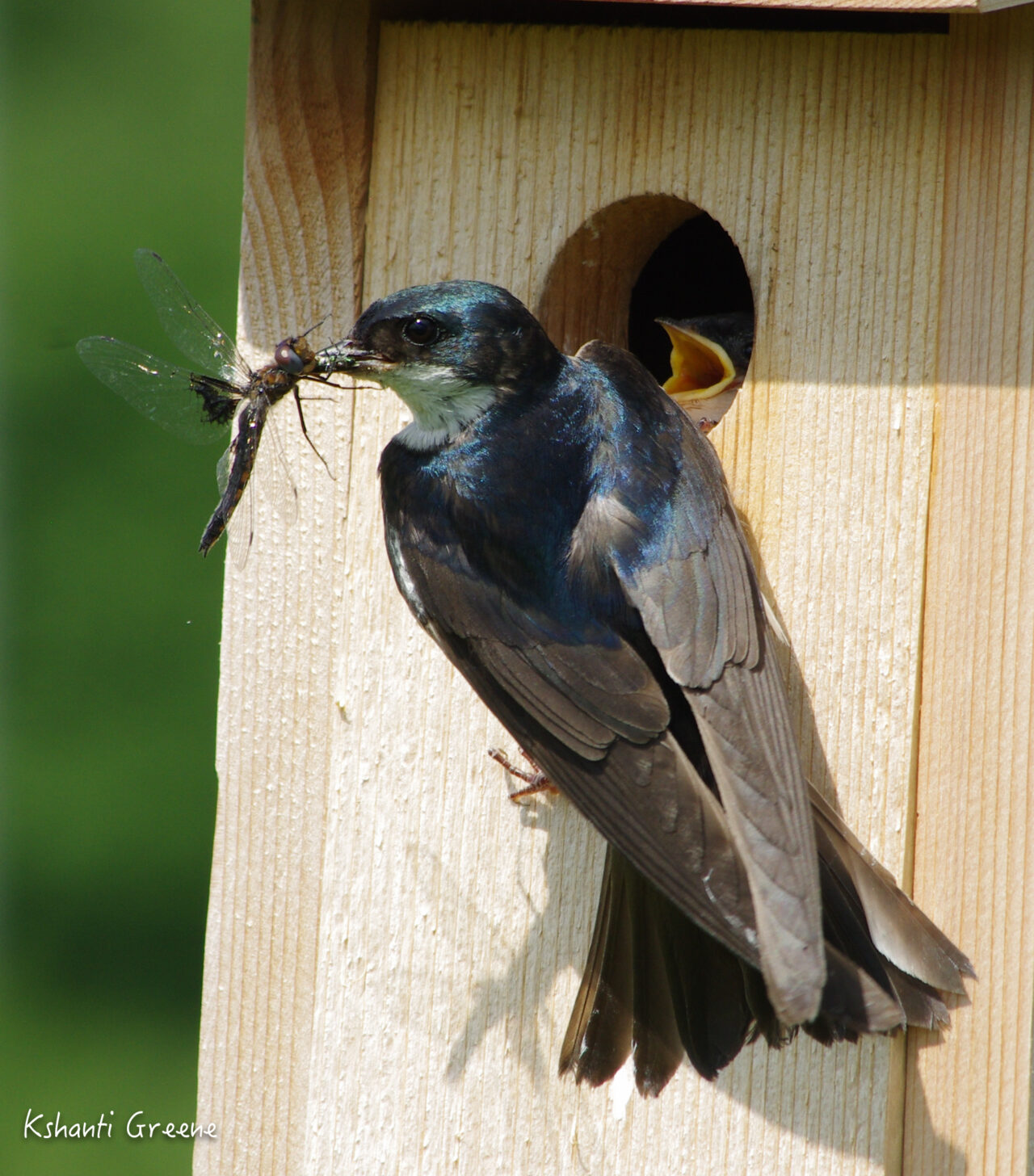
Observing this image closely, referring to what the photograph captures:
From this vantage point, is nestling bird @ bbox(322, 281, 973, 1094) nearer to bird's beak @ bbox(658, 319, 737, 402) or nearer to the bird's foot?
the bird's foot

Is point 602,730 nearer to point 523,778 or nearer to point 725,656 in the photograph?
point 725,656

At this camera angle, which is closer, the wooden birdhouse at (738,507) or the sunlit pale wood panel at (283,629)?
the wooden birdhouse at (738,507)

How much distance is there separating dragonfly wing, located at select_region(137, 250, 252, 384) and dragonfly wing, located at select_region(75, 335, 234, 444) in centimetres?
2

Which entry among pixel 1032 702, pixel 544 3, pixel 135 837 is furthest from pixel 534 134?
pixel 135 837

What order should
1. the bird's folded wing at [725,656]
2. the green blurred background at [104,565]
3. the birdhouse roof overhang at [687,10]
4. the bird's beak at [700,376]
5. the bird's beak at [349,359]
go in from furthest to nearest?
the green blurred background at [104,565], the bird's beak at [700,376], the bird's beak at [349,359], the birdhouse roof overhang at [687,10], the bird's folded wing at [725,656]

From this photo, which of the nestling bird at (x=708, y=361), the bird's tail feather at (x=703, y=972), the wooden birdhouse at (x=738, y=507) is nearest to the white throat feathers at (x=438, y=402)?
the wooden birdhouse at (x=738, y=507)

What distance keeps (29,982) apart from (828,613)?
6.68 ft

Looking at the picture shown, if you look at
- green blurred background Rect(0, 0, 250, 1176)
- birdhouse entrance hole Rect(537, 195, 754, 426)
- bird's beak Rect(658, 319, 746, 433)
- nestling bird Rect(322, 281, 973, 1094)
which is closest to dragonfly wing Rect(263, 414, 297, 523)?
nestling bird Rect(322, 281, 973, 1094)

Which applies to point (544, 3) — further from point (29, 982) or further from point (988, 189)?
point (29, 982)

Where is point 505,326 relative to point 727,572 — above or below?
above

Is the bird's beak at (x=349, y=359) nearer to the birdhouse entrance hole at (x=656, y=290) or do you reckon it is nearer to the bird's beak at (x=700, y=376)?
the birdhouse entrance hole at (x=656, y=290)

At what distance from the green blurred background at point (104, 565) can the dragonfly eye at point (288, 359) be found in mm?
1530

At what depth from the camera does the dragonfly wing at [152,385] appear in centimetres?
152

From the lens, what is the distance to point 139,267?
58.9 inches
